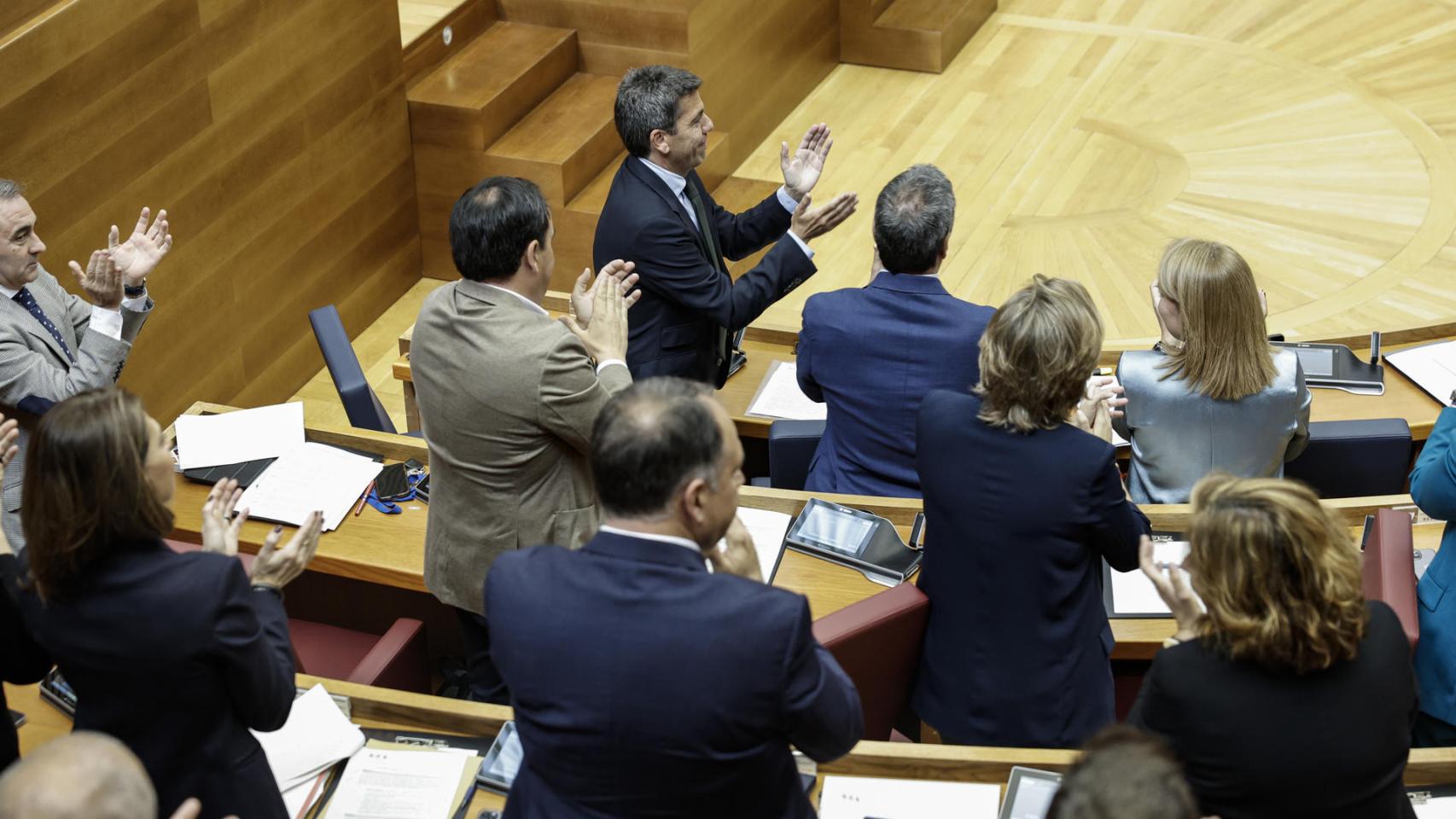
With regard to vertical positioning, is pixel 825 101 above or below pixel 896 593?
below

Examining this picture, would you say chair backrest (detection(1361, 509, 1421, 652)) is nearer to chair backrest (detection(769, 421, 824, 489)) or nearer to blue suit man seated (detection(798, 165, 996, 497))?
blue suit man seated (detection(798, 165, 996, 497))

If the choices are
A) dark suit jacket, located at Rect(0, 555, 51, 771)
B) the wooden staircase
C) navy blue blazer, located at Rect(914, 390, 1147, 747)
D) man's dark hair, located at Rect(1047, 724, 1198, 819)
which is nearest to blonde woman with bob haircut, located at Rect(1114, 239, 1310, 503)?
navy blue blazer, located at Rect(914, 390, 1147, 747)

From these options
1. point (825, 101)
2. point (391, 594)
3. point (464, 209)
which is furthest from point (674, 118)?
point (825, 101)

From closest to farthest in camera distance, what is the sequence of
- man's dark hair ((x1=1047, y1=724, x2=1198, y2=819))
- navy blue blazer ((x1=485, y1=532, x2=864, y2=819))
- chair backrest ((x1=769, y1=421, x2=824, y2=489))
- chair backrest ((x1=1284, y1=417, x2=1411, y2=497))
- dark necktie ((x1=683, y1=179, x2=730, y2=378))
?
man's dark hair ((x1=1047, y1=724, x2=1198, y2=819)), navy blue blazer ((x1=485, y1=532, x2=864, y2=819)), chair backrest ((x1=1284, y1=417, x2=1411, y2=497)), chair backrest ((x1=769, y1=421, x2=824, y2=489)), dark necktie ((x1=683, y1=179, x2=730, y2=378))

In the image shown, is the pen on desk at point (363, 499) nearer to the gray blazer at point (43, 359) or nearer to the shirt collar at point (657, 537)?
the gray blazer at point (43, 359)

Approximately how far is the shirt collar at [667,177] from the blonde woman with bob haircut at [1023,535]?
1420mm

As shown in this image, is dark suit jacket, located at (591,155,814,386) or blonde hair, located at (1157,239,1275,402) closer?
blonde hair, located at (1157,239,1275,402)

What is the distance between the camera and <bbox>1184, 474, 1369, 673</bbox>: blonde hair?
1.84 meters

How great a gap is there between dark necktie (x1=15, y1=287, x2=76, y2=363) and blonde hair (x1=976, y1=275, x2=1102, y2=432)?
210cm

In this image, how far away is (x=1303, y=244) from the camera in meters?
6.17

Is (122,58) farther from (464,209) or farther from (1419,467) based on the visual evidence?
(1419,467)

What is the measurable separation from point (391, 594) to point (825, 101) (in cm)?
490

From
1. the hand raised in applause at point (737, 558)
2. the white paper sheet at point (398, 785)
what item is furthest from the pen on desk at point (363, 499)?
the hand raised in applause at point (737, 558)

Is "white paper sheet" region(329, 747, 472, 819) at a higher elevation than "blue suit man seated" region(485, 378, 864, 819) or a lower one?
lower
